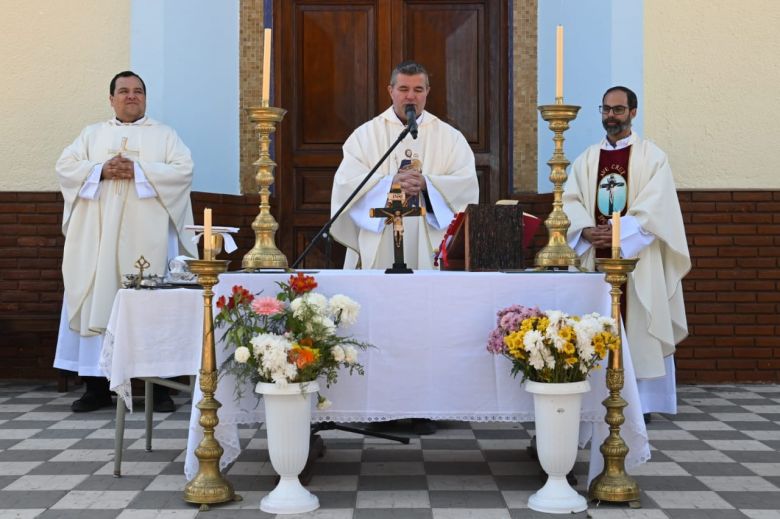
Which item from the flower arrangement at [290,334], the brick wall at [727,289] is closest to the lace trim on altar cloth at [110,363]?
the flower arrangement at [290,334]

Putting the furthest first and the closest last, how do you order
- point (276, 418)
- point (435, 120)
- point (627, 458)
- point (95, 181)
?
point (95, 181) < point (435, 120) < point (627, 458) < point (276, 418)

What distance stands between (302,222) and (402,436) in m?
2.79

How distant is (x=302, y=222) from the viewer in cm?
844

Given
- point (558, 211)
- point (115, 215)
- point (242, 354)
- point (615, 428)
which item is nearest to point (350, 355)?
point (242, 354)

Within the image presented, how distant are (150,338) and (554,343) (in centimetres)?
198

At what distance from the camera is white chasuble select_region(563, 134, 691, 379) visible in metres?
6.64

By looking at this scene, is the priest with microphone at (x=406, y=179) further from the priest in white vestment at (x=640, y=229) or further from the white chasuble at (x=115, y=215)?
the white chasuble at (x=115, y=215)

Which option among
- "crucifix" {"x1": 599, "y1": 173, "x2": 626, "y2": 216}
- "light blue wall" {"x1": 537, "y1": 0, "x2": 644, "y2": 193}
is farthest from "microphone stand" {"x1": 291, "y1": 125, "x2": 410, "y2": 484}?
"light blue wall" {"x1": 537, "y1": 0, "x2": 644, "y2": 193}

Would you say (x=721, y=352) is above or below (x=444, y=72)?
below

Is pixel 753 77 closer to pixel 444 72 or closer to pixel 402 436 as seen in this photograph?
pixel 444 72

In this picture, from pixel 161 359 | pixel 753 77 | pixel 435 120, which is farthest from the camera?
pixel 753 77

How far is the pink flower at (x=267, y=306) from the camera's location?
4.42 metres

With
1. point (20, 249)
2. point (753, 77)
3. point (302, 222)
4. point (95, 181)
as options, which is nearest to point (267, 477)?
point (95, 181)

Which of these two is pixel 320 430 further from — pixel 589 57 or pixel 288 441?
pixel 589 57
